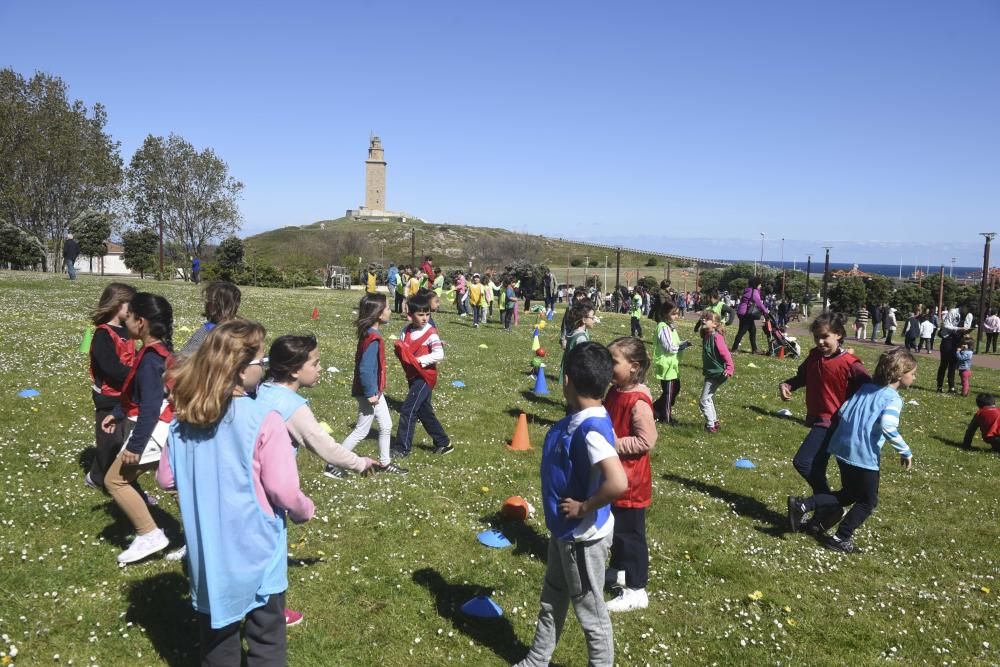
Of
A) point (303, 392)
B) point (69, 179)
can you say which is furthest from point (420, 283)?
point (69, 179)

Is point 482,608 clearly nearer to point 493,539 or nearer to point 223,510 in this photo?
point 493,539

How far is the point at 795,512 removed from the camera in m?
6.64

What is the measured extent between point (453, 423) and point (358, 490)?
3.30 metres

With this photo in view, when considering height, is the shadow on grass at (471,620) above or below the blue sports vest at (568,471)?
below

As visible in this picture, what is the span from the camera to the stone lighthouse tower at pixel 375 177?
4774 inches

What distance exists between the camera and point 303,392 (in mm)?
11484

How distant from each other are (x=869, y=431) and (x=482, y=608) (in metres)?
3.63

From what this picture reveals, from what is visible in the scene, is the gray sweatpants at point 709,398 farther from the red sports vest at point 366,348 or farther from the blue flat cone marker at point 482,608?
the blue flat cone marker at point 482,608

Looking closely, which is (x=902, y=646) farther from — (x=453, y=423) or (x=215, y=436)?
(x=453, y=423)

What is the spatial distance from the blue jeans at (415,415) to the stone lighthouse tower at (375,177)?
4702 inches

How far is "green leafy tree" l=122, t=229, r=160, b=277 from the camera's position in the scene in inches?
2092

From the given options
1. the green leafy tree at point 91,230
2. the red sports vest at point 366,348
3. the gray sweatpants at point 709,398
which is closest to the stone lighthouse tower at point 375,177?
the green leafy tree at point 91,230

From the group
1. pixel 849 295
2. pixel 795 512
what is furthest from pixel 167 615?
pixel 849 295

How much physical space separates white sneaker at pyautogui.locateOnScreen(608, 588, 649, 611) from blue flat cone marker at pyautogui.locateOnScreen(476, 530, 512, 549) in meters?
1.26
